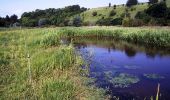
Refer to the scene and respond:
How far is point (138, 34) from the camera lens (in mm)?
31625

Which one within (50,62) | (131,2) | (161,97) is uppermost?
(131,2)

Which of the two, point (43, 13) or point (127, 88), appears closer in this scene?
point (127, 88)

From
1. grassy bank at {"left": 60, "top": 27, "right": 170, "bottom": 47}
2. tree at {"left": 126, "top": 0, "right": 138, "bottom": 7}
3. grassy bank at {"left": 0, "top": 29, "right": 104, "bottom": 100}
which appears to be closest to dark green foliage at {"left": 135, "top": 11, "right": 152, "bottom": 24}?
grassy bank at {"left": 60, "top": 27, "right": 170, "bottom": 47}

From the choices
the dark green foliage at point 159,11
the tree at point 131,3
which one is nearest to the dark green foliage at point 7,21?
the dark green foliage at point 159,11

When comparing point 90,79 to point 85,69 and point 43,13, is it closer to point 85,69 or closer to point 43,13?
point 85,69

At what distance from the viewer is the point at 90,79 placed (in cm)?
1398

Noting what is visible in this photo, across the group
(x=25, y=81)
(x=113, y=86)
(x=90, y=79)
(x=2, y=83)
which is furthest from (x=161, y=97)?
(x=2, y=83)

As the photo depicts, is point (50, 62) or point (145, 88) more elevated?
point (50, 62)

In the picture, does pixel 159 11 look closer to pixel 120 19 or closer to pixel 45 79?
pixel 120 19

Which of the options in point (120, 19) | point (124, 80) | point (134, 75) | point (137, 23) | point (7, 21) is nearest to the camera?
point (124, 80)

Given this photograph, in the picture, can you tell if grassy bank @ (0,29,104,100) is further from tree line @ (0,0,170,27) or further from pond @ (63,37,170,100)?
tree line @ (0,0,170,27)

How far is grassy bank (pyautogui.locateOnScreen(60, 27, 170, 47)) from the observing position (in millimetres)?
26475

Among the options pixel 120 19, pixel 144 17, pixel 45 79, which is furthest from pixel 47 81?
pixel 120 19

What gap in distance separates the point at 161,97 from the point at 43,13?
316 ft
